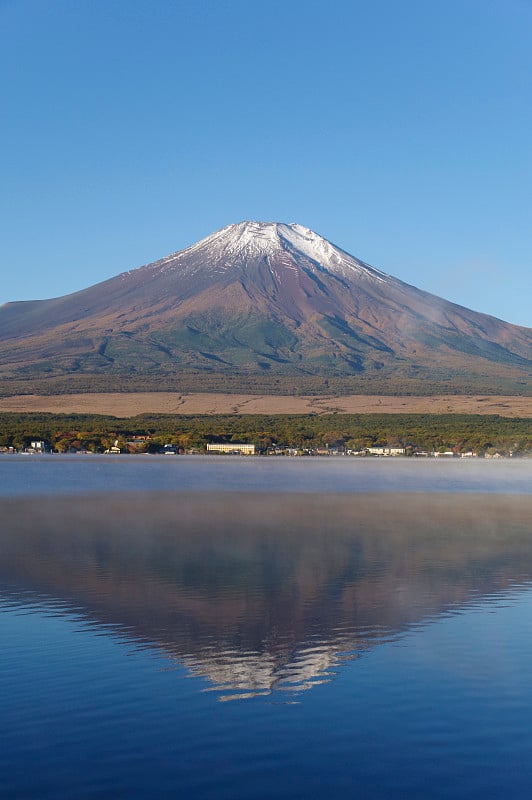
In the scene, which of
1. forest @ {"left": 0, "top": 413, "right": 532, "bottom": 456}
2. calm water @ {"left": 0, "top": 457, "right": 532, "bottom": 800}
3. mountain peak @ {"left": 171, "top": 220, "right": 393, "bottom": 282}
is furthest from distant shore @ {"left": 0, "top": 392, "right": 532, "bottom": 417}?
calm water @ {"left": 0, "top": 457, "right": 532, "bottom": 800}

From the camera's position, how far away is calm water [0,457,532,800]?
24.3 ft

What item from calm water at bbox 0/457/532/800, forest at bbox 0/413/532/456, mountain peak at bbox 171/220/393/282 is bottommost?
calm water at bbox 0/457/532/800

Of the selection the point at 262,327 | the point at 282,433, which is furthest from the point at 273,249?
the point at 282,433

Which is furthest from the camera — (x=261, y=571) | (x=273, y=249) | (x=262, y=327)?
(x=273, y=249)

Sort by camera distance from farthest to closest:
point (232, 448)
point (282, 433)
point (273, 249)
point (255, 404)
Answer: point (273, 249) → point (255, 404) → point (282, 433) → point (232, 448)

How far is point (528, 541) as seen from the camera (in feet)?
67.1

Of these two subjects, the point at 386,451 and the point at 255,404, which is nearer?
the point at 386,451

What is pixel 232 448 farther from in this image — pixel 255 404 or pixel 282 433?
pixel 255 404

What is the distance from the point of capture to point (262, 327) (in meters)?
150

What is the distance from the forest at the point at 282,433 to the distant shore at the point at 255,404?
7300mm

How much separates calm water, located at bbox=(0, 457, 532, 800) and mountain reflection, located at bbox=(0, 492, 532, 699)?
51 mm

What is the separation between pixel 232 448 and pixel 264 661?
64.1 metres

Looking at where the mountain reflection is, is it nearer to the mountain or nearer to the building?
the building

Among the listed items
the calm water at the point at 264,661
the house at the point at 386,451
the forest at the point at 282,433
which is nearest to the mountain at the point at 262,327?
the forest at the point at 282,433
